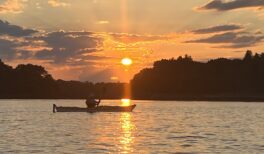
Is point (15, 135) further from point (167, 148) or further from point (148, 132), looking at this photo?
point (167, 148)

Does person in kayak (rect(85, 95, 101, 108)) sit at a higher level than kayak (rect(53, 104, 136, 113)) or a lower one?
higher

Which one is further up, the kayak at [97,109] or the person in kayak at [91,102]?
the person in kayak at [91,102]

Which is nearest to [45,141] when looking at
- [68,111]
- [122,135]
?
[122,135]

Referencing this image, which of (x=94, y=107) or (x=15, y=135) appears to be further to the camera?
(x=94, y=107)

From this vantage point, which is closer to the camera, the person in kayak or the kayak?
the person in kayak

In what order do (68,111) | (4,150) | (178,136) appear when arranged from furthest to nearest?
(68,111) → (178,136) → (4,150)

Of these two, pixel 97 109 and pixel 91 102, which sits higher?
pixel 91 102

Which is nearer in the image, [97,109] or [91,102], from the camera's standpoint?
[91,102]

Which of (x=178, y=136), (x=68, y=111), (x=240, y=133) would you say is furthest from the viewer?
(x=68, y=111)

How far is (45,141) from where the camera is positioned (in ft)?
163

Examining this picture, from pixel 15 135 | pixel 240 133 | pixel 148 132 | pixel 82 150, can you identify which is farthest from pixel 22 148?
pixel 240 133

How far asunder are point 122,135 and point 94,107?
131 feet

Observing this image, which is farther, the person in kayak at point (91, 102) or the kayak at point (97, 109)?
the kayak at point (97, 109)

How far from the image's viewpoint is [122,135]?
5747cm
